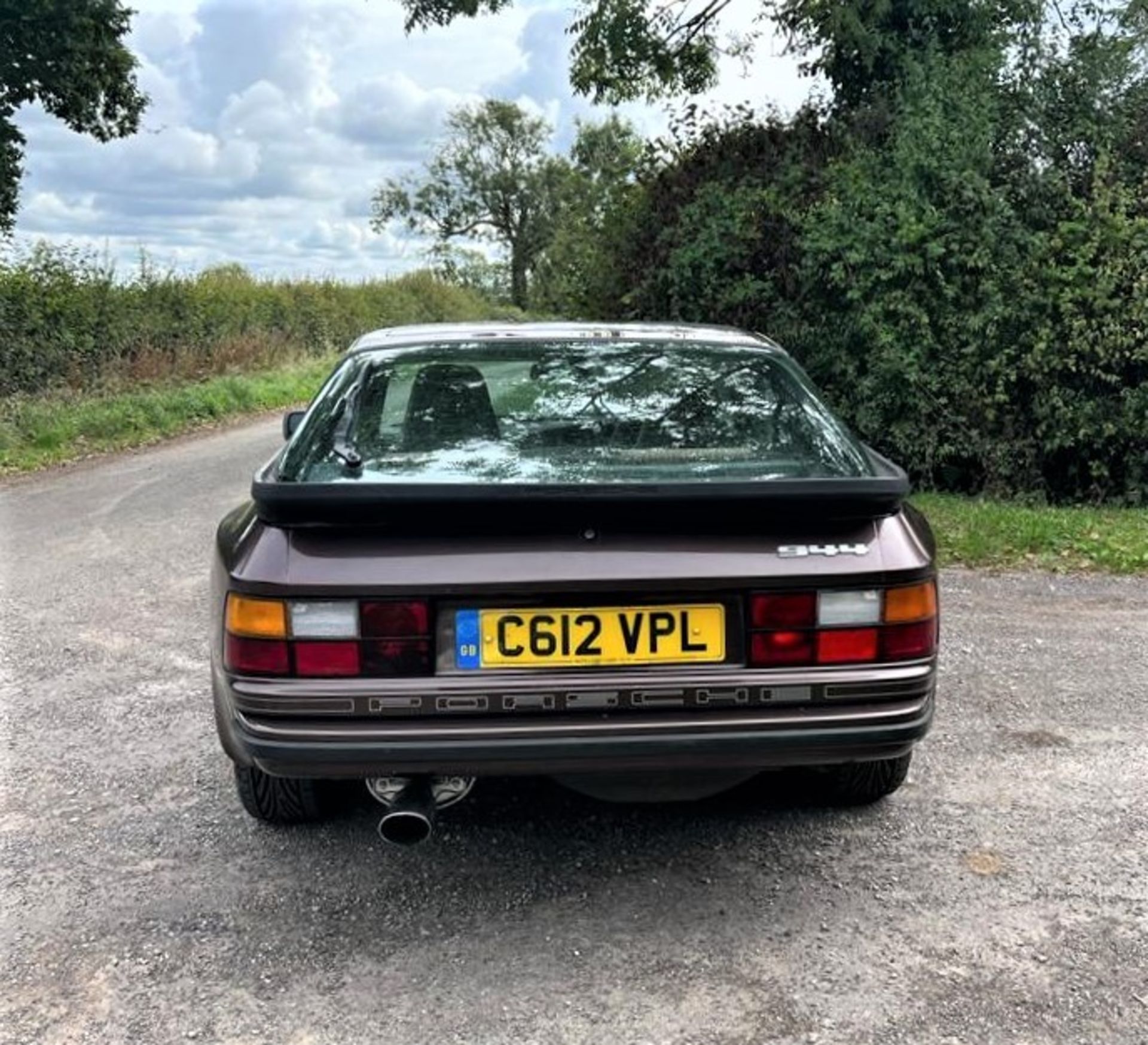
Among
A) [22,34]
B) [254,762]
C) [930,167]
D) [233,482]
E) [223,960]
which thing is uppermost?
[22,34]

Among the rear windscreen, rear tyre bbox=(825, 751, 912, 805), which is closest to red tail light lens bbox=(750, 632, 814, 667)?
the rear windscreen

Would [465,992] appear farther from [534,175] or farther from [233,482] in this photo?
[534,175]

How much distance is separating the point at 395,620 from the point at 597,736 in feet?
1.73

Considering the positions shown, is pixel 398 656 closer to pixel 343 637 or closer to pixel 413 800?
pixel 343 637

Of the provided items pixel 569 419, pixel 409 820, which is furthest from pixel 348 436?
pixel 409 820

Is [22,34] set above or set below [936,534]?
above

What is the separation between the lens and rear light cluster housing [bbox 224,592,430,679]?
7.83ft

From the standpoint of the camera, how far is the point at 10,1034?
2270 millimetres

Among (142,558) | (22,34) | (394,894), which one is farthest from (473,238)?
(394,894)

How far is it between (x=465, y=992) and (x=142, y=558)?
5029 millimetres

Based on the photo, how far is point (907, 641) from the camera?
2541 millimetres

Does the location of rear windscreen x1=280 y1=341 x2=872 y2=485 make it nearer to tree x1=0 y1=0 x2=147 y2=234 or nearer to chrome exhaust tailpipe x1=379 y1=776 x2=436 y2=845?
chrome exhaust tailpipe x1=379 y1=776 x2=436 y2=845

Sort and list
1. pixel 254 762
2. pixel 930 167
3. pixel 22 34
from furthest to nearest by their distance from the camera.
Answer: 1. pixel 22 34
2. pixel 930 167
3. pixel 254 762

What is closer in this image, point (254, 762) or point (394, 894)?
point (254, 762)
